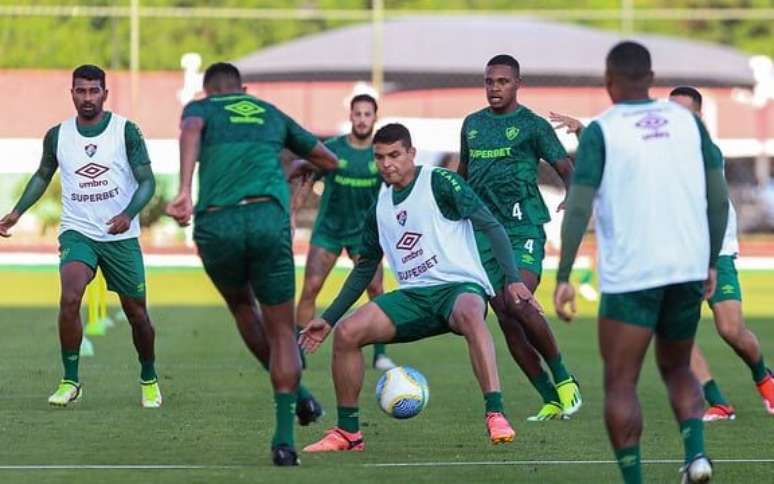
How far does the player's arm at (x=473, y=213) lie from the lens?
10055 millimetres

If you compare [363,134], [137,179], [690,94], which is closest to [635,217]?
[690,94]

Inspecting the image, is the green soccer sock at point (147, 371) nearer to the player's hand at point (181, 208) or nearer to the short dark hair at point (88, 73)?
the short dark hair at point (88, 73)

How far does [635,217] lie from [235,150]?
2.25 m

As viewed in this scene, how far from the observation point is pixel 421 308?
33.9 feet

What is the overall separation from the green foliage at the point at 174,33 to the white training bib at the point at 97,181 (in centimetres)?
2456

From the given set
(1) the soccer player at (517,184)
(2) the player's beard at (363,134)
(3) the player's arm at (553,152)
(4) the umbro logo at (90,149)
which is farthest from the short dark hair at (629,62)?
(2) the player's beard at (363,134)

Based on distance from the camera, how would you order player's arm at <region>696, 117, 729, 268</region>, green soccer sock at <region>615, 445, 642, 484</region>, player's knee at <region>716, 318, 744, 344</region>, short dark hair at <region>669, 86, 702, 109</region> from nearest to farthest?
1. green soccer sock at <region>615, 445, 642, 484</region>
2. player's arm at <region>696, 117, 729, 268</region>
3. short dark hair at <region>669, 86, 702, 109</region>
4. player's knee at <region>716, 318, 744, 344</region>

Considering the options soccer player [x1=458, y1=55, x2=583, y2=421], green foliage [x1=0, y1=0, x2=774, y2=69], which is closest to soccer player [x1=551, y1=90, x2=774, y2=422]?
soccer player [x1=458, y1=55, x2=583, y2=421]

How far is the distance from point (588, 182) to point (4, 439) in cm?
423

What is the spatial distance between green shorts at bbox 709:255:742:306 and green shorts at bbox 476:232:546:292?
3.78 feet

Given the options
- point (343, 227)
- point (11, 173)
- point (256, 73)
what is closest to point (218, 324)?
point (343, 227)

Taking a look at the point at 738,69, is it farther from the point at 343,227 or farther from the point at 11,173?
the point at 343,227

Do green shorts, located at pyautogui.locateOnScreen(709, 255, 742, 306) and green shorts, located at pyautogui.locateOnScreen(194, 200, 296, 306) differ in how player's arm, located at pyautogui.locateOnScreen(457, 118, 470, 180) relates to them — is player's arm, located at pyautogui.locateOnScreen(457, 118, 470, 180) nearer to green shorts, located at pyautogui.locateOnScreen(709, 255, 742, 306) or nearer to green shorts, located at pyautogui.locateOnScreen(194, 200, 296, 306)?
green shorts, located at pyautogui.locateOnScreen(709, 255, 742, 306)

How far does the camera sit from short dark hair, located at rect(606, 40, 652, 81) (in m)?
8.00
